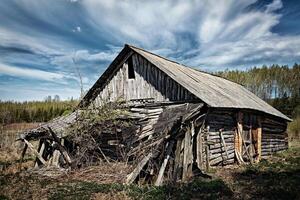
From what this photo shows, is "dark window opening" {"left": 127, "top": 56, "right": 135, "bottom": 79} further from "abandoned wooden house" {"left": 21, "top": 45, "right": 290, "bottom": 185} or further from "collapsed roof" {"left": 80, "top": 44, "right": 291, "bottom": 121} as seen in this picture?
"collapsed roof" {"left": 80, "top": 44, "right": 291, "bottom": 121}

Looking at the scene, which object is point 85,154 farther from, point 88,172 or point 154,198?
point 154,198

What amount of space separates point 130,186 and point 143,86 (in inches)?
282

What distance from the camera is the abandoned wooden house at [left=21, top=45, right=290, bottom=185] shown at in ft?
39.1

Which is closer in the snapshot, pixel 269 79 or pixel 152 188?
pixel 152 188

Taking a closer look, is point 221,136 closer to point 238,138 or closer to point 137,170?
point 238,138

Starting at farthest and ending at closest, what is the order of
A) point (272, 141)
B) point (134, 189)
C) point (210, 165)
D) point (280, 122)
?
1. point (280, 122)
2. point (272, 141)
3. point (210, 165)
4. point (134, 189)

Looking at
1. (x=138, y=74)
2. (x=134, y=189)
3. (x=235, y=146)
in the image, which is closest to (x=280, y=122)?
(x=235, y=146)

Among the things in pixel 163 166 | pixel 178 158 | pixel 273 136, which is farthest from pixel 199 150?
pixel 273 136

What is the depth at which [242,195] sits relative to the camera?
931 centimetres

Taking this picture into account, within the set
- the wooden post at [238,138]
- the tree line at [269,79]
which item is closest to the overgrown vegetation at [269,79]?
the tree line at [269,79]

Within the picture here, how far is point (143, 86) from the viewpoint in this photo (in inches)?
641

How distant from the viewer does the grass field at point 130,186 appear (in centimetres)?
916

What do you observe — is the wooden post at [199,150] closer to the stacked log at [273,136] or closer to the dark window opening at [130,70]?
the dark window opening at [130,70]

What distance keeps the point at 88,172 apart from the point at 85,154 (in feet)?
6.10
